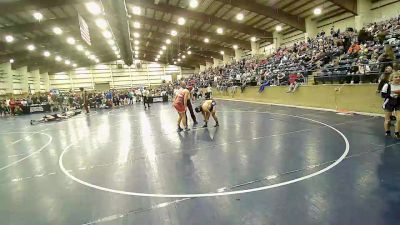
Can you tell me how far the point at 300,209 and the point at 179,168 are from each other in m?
2.63

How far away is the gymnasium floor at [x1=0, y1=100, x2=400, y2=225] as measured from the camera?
337cm

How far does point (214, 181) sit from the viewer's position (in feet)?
14.9

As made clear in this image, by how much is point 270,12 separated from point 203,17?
6.05 meters

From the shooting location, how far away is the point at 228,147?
682 cm

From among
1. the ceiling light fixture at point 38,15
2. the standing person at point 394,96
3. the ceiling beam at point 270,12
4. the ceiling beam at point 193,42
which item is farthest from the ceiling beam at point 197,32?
the standing person at point 394,96

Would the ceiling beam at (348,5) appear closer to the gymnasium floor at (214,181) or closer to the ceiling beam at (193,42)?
the gymnasium floor at (214,181)

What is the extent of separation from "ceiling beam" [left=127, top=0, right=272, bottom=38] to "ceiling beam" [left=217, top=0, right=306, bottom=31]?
4653 mm

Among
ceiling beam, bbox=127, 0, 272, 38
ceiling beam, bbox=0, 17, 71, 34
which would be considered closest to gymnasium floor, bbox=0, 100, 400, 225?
ceiling beam, bbox=127, 0, 272, 38

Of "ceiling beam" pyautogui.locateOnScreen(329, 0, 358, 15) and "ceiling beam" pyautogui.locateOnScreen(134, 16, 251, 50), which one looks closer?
"ceiling beam" pyautogui.locateOnScreen(329, 0, 358, 15)

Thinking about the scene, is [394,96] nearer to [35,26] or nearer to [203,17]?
[203,17]

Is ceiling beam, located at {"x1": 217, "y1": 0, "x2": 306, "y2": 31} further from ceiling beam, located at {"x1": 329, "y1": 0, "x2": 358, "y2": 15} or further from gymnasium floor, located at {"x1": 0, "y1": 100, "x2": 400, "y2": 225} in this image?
gymnasium floor, located at {"x1": 0, "y1": 100, "x2": 400, "y2": 225}

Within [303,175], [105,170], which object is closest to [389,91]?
[303,175]

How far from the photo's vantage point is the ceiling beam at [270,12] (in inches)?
781

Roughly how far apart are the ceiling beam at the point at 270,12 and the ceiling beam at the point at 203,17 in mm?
4653
